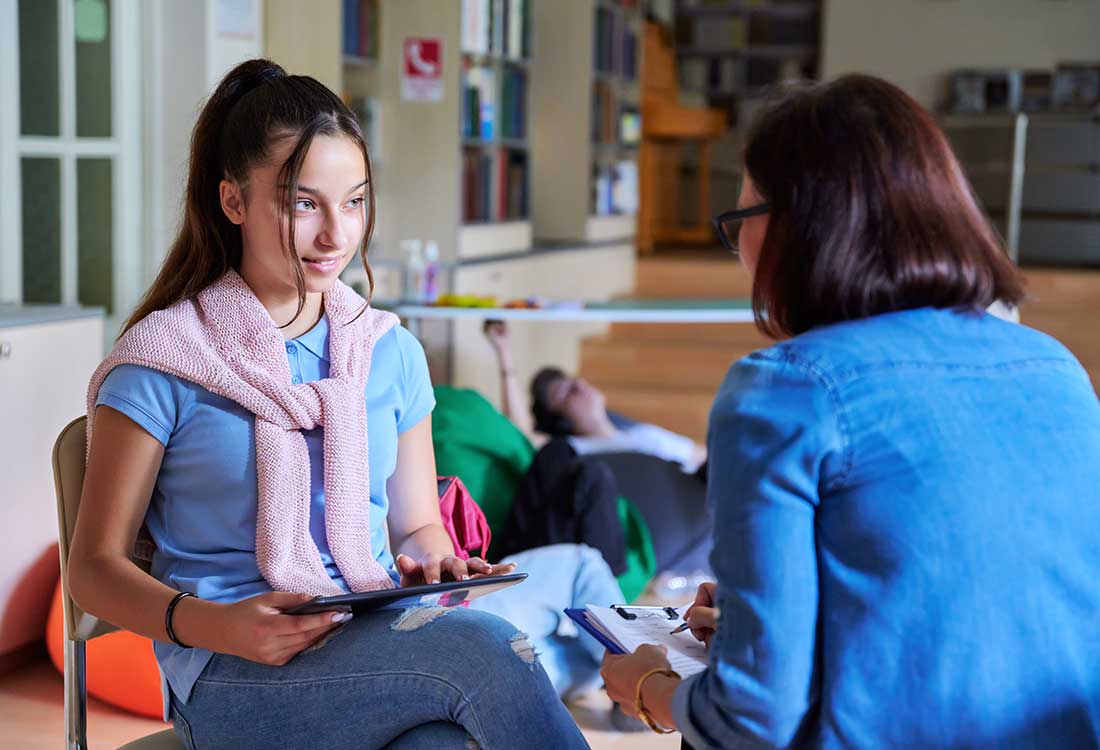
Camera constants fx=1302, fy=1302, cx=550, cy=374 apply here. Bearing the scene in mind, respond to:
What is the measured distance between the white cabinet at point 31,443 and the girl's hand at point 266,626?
176 centimetres

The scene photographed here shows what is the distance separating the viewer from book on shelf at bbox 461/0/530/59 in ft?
18.1

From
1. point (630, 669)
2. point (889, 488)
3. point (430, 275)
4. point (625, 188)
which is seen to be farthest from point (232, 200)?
point (625, 188)

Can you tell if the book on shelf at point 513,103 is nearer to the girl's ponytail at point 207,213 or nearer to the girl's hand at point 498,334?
the girl's hand at point 498,334

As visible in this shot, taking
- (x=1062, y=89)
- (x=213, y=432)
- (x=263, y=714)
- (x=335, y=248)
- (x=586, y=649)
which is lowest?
(x=586, y=649)

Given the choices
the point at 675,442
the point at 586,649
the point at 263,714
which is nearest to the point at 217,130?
the point at 263,714

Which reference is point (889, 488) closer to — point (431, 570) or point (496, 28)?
point (431, 570)

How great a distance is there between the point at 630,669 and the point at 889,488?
1.01ft

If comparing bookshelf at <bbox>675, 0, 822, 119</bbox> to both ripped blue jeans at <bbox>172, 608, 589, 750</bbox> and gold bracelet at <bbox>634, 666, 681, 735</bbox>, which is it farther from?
gold bracelet at <bbox>634, 666, 681, 735</bbox>

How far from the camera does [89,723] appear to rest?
263 centimetres

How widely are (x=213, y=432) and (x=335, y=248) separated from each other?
232mm

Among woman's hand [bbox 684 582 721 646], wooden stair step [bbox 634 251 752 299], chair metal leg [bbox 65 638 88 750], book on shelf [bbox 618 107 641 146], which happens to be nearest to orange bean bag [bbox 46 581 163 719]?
chair metal leg [bbox 65 638 88 750]

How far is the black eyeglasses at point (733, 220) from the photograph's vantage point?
1.07 m

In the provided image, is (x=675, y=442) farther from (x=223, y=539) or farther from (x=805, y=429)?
(x=805, y=429)

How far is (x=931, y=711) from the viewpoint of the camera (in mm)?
995
